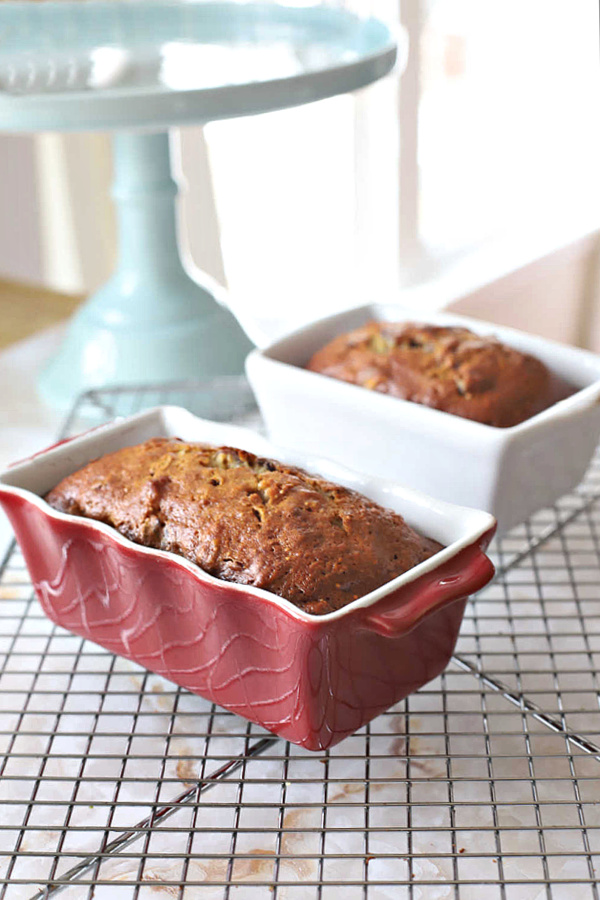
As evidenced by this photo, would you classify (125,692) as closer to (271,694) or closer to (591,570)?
(271,694)

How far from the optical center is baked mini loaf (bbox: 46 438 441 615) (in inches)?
28.8

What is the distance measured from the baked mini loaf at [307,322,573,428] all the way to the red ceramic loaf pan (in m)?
0.19

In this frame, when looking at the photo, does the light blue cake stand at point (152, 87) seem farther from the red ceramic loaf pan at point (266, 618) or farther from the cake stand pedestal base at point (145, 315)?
the red ceramic loaf pan at point (266, 618)

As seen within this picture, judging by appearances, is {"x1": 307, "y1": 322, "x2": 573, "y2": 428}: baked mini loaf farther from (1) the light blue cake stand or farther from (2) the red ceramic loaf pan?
(1) the light blue cake stand

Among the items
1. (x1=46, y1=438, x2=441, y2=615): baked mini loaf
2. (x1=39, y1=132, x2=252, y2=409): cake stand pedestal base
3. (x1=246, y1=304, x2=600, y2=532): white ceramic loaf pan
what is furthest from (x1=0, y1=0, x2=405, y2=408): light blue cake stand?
(x1=46, y1=438, x2=441, y2=615): baked mini loaf

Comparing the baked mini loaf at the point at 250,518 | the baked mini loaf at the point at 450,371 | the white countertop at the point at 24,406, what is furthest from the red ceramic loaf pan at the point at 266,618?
the white countertop at the point at 24,406

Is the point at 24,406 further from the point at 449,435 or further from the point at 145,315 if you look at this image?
the point at 449,435

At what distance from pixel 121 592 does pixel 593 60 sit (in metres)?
1.69

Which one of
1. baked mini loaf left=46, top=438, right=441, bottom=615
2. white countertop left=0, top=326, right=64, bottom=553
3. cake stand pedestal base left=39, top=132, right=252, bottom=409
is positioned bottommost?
white countertop left=0, top=326, right=64, bottom=553

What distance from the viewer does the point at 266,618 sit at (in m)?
0.67

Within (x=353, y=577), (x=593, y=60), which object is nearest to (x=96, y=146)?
(x=593, y=60)

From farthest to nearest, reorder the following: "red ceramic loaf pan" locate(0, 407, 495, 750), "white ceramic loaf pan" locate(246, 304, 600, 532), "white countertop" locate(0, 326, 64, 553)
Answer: "white countertop" locate(0, 326, 64, 553) < "white ceramic loaf pan" locate(246, 304, 600, 532) < "red ceramic loaf pan" locate(0, 407, 495, 750)

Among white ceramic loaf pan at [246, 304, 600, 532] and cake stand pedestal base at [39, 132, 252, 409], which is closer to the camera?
white ceramic loaf pan at [246, 304, 600, 532]

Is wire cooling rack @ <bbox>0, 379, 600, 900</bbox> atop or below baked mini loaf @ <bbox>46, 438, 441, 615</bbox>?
below
